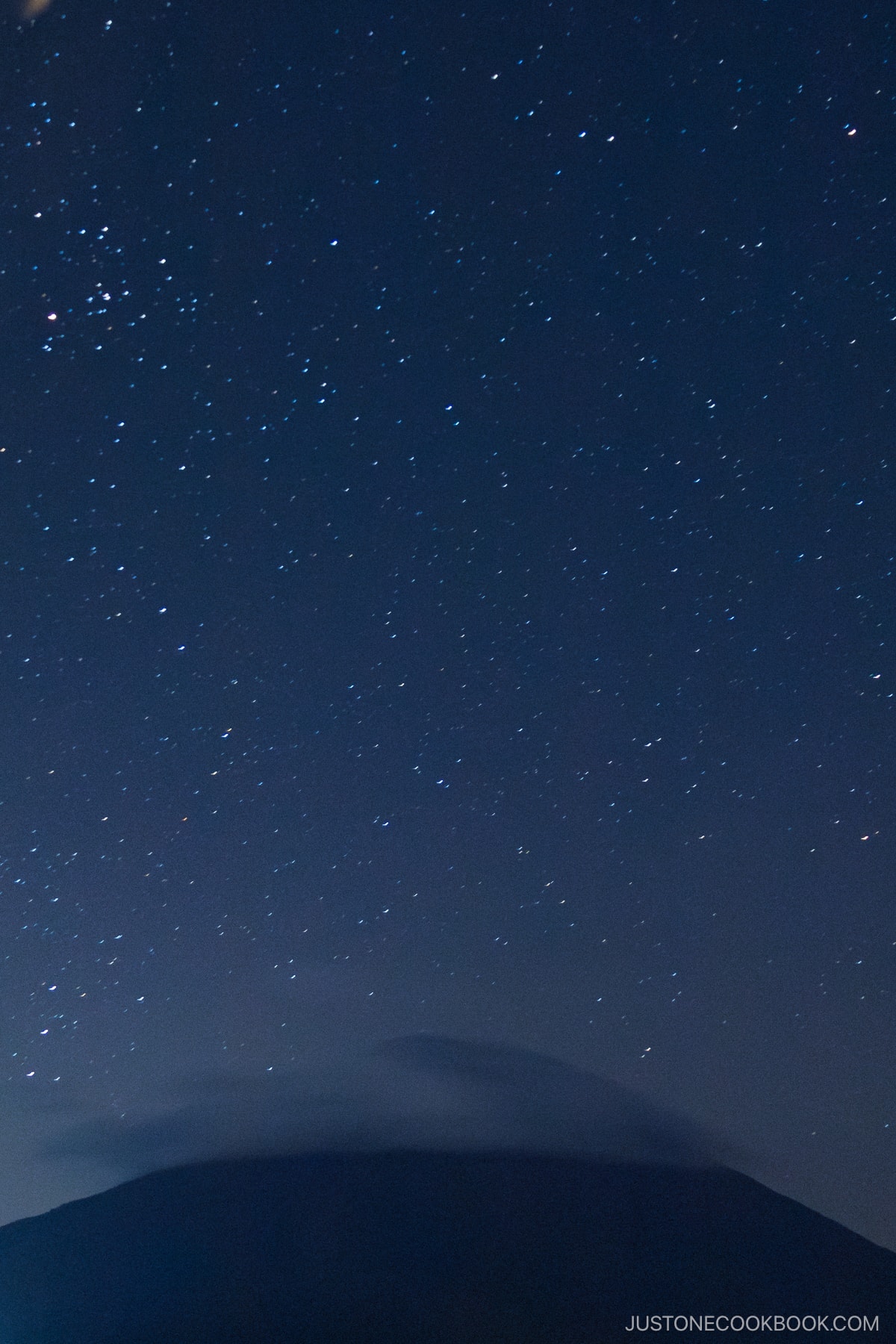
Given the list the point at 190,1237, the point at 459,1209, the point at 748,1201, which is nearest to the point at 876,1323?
the point at 748,1201

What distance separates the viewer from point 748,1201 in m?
10.1

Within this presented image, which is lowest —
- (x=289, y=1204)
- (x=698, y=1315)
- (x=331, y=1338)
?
A: (x=331, y=1338)

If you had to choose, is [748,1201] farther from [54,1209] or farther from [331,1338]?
[54,1209]

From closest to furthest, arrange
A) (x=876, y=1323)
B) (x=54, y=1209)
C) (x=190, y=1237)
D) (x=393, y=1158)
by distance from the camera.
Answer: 1. (x=393, y=1158)
2. (x=876, y=1323)
3. (x=190, y=1237)
4. (x=54, y=1209)

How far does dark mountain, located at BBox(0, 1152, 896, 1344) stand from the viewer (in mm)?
9539

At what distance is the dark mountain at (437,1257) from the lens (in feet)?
31.3

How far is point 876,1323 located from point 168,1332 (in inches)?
386

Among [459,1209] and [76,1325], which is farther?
[76,1325]

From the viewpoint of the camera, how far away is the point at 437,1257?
11844 millimetres

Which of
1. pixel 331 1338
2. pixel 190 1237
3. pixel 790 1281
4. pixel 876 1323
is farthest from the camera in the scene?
pixel 331 1338

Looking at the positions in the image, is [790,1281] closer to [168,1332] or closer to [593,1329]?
[593,1329]

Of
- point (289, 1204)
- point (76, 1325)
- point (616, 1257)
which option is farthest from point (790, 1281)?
point (76, 1325)

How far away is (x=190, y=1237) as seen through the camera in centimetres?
1292

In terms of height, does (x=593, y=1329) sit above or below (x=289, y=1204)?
below
